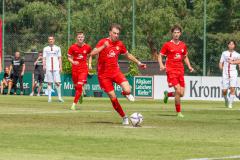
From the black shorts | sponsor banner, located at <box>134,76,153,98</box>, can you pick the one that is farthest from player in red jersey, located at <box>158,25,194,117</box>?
the black shorts

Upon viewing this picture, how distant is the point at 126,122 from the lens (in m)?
20.5

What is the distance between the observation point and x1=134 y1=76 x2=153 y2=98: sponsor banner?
43.5 m

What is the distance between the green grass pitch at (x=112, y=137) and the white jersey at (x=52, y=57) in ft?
33.2

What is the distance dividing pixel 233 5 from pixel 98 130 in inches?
2128

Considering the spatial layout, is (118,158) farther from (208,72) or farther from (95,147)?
(208,72)

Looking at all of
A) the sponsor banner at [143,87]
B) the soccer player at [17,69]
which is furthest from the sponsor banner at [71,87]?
the soccer player at [17,69]

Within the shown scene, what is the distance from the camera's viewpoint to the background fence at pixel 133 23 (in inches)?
1897

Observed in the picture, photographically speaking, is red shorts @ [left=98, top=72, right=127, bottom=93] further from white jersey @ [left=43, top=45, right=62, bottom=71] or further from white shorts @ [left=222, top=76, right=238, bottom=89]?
white jersey @ [left=43, top=45, right=62, bottom=71]

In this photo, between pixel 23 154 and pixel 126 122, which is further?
pixel 126 122

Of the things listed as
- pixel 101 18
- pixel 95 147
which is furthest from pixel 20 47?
pixel 95 147

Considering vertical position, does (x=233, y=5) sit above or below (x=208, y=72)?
above

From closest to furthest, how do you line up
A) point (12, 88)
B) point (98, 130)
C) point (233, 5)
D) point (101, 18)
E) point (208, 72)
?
point (98, 130) → point (208, 72) → point (12, 88) → point (101, 18) → point (233, 5)

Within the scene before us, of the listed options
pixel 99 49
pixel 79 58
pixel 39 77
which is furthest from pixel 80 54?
pixel 39 77

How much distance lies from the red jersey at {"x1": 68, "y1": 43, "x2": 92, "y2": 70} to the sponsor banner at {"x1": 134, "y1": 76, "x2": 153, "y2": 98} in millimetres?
14038
